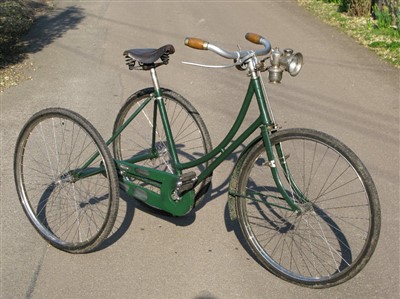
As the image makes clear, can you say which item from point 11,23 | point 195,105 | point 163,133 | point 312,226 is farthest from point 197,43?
point 11,23

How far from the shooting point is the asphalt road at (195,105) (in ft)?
12.4

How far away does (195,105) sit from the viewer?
6.79m

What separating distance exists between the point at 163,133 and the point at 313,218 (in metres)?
1.28

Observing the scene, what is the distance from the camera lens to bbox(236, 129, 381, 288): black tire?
3.32m

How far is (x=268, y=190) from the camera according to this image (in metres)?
4.71

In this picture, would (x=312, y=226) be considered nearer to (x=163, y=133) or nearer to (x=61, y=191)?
(x=163, y=133)

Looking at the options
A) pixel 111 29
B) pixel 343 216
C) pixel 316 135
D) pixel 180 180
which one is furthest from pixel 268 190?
pixel 111 29

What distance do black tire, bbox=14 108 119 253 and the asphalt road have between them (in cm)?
15

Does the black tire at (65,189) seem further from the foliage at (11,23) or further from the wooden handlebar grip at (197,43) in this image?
the foliage at (11,23)

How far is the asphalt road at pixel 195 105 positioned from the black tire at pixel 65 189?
0.15 metres

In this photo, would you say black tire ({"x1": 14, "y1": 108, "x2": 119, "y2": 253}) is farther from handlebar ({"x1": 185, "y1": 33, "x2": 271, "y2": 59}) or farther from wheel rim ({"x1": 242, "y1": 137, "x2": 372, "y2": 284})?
wheel rim ({"x1": 242, "y1": 137, "x2": 372, "y2": 284})

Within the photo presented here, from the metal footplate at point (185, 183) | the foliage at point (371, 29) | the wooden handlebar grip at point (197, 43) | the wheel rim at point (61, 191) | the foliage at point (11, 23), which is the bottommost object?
the foliage at point (11, 23)

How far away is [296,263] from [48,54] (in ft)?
20.0

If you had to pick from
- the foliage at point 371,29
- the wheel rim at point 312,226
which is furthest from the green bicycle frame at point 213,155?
the foliage at point 371,29
